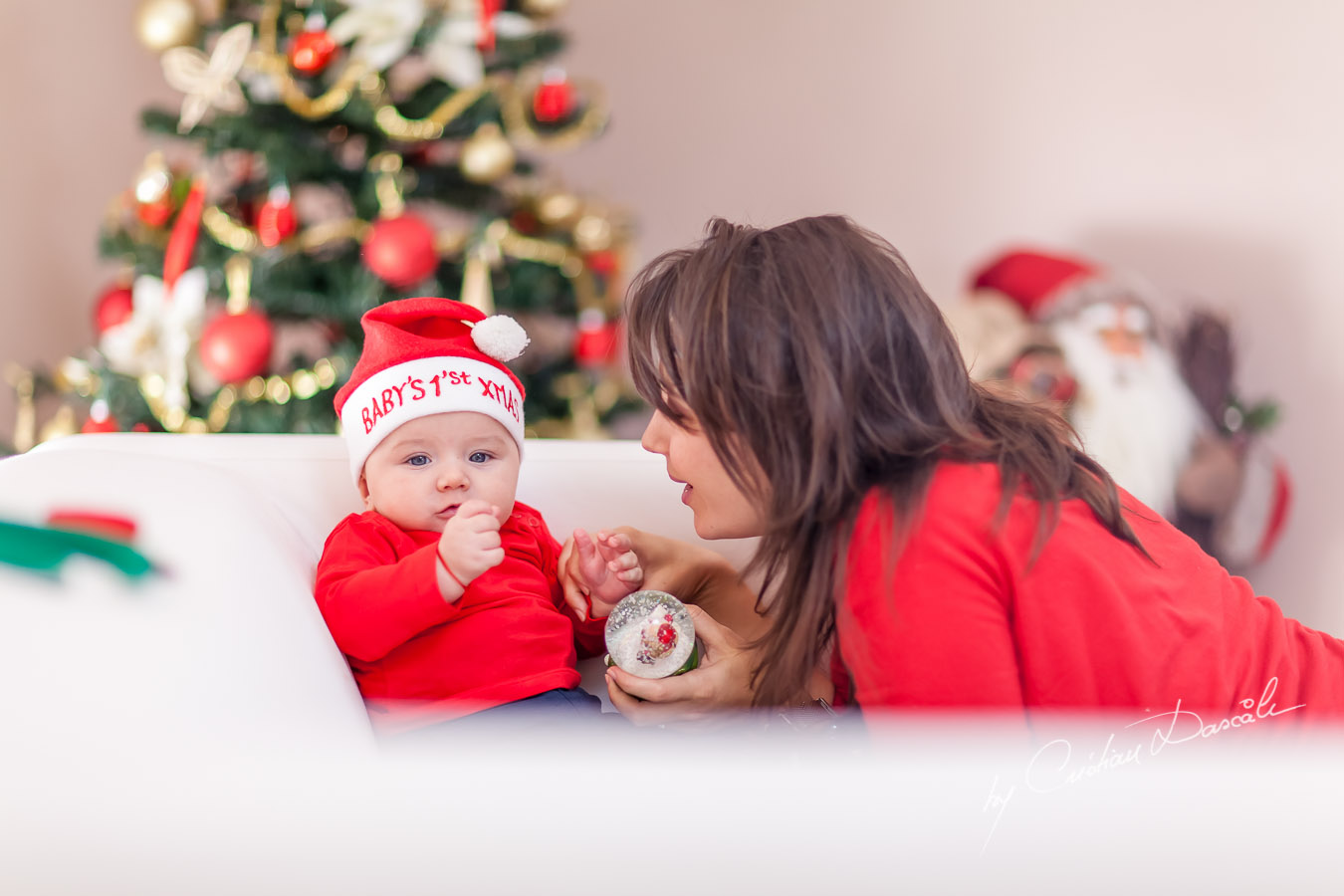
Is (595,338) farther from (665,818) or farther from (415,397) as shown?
(665,818)

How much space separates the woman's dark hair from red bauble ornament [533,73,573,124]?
4.01 ft

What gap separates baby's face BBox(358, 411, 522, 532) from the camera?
1041mm

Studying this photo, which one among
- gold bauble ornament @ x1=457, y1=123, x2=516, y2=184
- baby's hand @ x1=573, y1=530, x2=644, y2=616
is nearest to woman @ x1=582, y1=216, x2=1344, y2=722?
baby's hand @ x1=573, y1=530, x2=644, y2=616

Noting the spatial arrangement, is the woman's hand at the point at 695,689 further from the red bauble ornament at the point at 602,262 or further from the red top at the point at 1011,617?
the red bauble ornament at the point at 602,262

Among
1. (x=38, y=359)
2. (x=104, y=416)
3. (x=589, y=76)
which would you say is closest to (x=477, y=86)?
(x=104, y=416)

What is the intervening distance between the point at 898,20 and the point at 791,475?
249 cm

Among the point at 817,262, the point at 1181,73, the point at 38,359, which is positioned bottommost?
the point at 817,262

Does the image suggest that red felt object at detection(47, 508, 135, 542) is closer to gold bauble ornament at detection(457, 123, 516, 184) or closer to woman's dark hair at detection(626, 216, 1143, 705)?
woman's dark hair at detection(626, 216, 1143, 705)

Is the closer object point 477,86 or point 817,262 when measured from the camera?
point 817,262

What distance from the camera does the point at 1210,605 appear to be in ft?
2.86

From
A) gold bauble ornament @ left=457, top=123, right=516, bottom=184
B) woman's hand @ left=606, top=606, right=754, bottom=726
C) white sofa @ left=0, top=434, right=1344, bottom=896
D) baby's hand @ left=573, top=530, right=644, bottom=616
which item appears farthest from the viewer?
gold bauble ornament @ left=457, top=123, right=516, bottom=184

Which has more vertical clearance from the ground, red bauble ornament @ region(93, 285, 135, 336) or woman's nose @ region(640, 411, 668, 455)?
red bauble ornament @ region(93, 285, 135, 336)

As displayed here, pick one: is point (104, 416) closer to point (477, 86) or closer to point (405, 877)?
point (477, 86)

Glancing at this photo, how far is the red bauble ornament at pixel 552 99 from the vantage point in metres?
1.99
